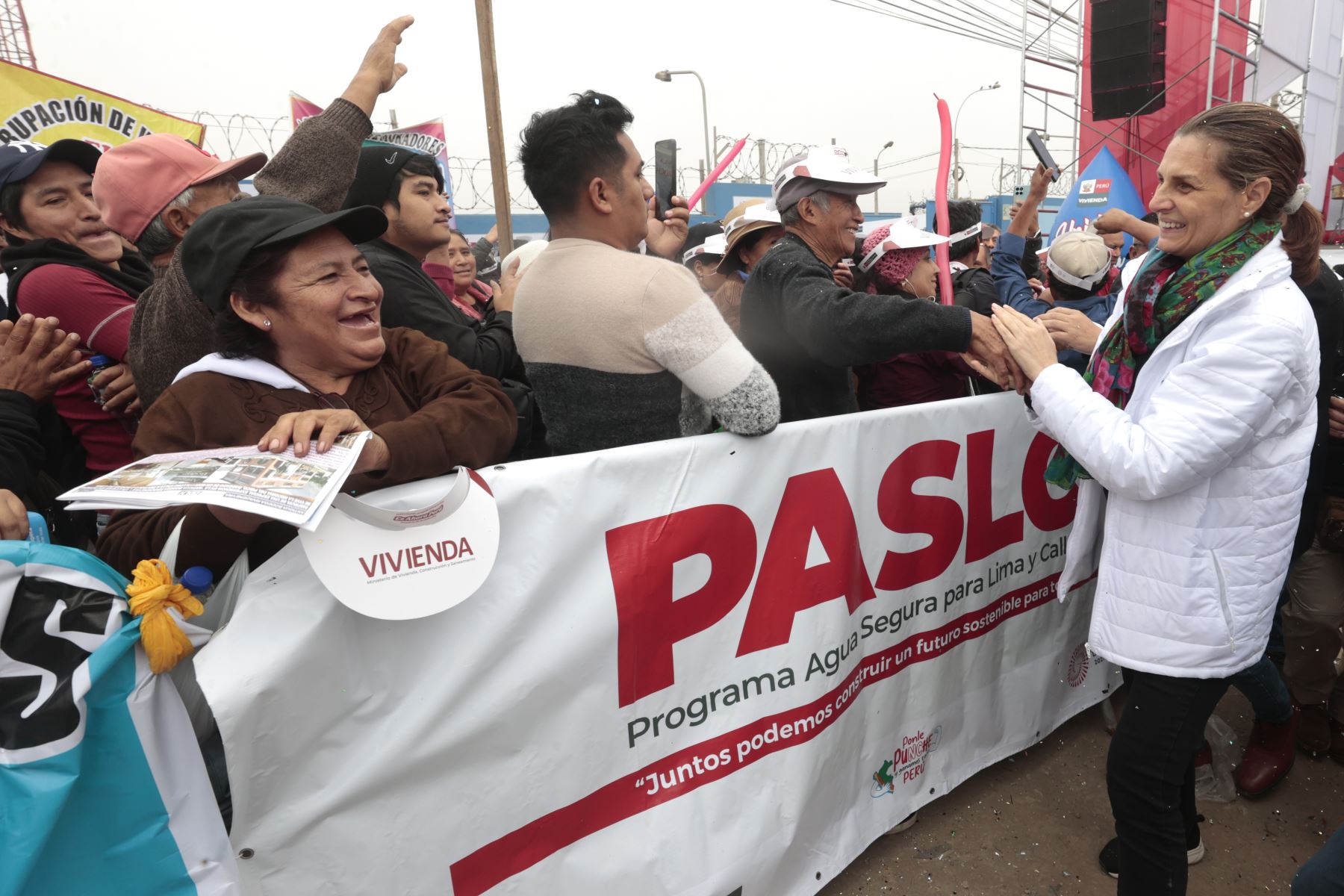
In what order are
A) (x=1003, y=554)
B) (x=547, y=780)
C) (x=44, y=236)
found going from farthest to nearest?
(x=1003, y=554) → (x=44, y=236) → (x=547, y=780)

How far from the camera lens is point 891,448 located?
7.08 feet

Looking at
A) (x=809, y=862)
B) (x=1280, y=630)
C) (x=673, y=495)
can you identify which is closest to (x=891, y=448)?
(x=673, y=495)

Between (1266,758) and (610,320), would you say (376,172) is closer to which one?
(610,320)

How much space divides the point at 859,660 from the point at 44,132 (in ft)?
22.0

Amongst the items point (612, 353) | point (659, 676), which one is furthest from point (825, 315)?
point (659, 676)

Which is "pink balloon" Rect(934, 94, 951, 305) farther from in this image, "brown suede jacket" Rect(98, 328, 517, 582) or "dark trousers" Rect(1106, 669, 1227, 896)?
"brown suede jacket" Rect(98, 328, 517, 582)

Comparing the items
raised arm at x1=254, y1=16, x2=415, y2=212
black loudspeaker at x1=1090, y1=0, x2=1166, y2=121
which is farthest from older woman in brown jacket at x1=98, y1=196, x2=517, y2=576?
black loudspeaker at x1=1090, y1=0, x2=1166, y2=121

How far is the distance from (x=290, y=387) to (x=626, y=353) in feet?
2.26

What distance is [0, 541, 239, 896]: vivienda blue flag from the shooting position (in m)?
1.09

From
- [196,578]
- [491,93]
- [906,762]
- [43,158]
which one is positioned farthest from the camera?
[491,93]

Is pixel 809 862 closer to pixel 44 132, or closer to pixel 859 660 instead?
pixel 859 660

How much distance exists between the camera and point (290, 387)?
1495mm

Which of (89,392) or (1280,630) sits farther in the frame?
(1280,630)

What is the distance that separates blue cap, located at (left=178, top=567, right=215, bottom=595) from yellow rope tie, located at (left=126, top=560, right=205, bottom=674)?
0.07m
